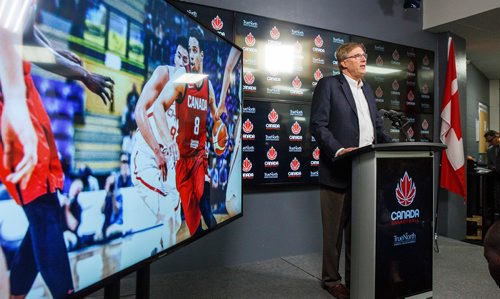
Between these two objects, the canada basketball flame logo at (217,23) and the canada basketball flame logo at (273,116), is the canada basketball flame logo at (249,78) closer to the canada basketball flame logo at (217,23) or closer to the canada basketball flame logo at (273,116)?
the canada basketball flame logo at (273,116)

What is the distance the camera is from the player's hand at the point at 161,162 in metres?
1.06

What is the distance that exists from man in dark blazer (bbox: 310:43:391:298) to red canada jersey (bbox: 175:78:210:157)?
0.90 metres

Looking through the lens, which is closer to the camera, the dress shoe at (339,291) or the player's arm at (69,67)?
the player's arm at (69,67)

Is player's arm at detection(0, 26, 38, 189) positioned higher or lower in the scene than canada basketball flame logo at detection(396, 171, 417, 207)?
higher

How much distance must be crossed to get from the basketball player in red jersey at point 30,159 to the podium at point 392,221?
51.0 inches

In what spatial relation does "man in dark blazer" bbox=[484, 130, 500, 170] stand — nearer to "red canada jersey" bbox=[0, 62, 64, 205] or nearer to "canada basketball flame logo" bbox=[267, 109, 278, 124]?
"canada basketball flame logo" bbox=[267, 109, 278, 124]

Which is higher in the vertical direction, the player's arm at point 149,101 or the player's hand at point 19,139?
the player's arm at point 149,101

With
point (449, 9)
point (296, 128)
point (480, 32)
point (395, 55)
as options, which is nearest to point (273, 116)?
point (296, 128)

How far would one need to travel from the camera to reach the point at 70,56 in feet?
2.38

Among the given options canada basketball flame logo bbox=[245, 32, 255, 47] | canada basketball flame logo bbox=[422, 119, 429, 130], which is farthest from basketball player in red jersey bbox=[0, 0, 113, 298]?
canada basketball flame logo bbox=[422, 119, 429, 130]

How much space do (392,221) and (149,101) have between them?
4.02ft

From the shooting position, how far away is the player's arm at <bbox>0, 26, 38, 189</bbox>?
1.93 ft

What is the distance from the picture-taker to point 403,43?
3.68 m

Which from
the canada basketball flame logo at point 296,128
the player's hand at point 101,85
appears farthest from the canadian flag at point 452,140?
the player's hand at point 101,85
